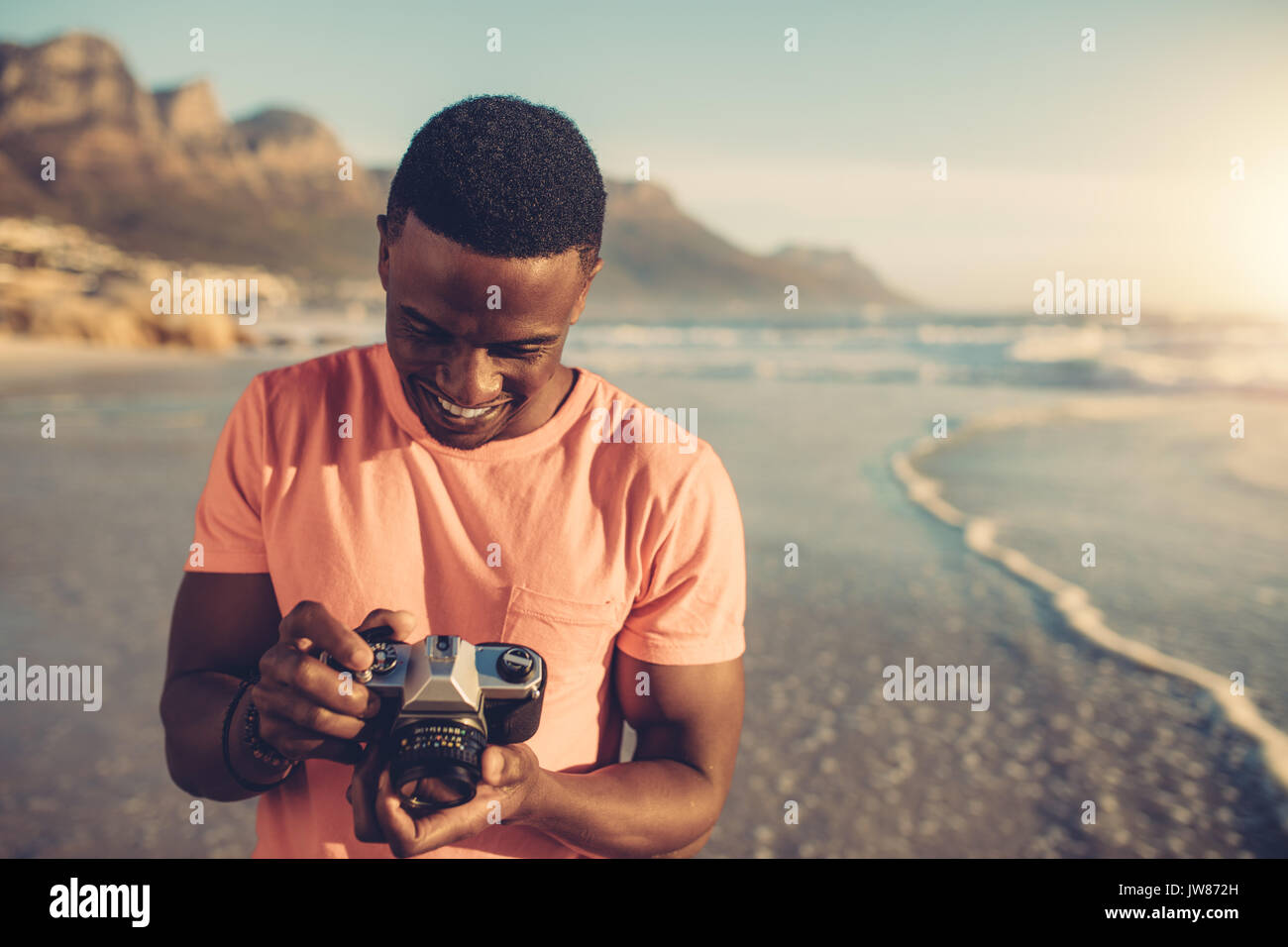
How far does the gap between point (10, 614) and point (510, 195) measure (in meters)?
4.65

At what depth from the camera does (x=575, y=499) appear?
1521mm

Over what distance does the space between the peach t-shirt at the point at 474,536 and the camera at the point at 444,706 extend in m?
0.18

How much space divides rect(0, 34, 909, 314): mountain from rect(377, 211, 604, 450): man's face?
7090cm

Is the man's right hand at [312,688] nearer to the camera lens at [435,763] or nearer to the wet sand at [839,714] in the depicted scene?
the camera lens at [435,763]

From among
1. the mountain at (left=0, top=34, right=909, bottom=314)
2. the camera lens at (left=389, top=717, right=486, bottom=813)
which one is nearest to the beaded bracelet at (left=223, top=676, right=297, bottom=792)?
the camera lens at (left=389, top=717, right=486, bottom=813)

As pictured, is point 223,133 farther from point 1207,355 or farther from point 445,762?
point 445,762

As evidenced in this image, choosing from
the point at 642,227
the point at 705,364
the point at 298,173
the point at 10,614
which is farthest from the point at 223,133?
the point at 10,614

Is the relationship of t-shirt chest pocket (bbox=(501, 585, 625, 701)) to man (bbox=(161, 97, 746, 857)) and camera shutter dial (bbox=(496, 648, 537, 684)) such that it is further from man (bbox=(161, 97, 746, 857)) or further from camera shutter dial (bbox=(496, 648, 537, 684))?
camera shutter dial (bbox=(496, 648, 537, 684))

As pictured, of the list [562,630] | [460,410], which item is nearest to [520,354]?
[460,410]

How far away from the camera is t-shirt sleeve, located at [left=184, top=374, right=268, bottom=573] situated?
152cm

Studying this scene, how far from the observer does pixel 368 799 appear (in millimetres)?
1250

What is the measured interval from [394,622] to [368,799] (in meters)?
0.27

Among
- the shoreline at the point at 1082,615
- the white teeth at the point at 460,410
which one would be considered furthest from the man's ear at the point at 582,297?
the shoreline at the point at 1082,615
